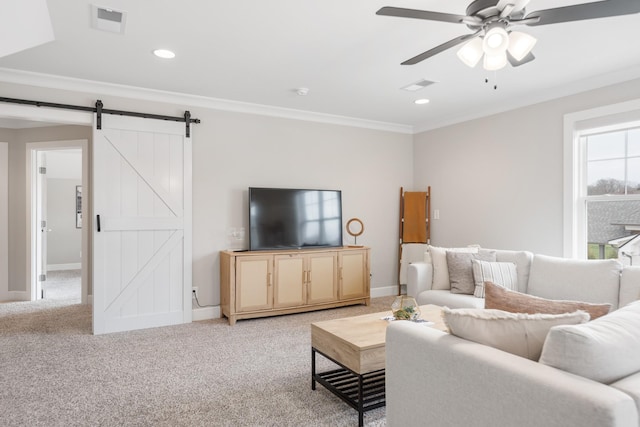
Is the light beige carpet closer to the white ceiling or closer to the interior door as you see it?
the interior door

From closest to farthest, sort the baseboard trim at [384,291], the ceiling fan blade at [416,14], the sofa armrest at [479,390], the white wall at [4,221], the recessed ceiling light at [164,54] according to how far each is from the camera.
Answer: the sofa armrest at [479,390]
the ceiling fan blade at [416,14]
the recessed ceiling light at [164,54]
the white wall at [4,221]
the baseboard trim at [384,291]

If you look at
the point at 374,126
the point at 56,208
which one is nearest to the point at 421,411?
the point at 374,126

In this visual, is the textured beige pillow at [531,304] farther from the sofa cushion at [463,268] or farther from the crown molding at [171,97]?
the crown molding at [171,97]

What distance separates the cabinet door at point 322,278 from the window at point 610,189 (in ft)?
9.01

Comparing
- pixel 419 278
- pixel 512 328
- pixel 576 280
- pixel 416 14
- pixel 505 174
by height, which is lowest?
pixel 419 278

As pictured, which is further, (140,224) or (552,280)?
(140,224)

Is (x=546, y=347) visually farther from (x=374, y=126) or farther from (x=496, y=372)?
(x=374, y=126)

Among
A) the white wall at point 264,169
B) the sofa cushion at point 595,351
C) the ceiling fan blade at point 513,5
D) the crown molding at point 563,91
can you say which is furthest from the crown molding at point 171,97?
the sofa cushion at point 595,351

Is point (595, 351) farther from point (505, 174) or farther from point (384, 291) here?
point (384, 291)

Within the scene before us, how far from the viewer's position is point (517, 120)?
4590 mm

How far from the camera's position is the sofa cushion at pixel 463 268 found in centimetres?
378

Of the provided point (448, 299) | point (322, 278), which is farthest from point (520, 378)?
point (322, 278)

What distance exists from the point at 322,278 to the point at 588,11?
3659 millimetres

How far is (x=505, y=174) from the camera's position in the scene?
4.73 meters
